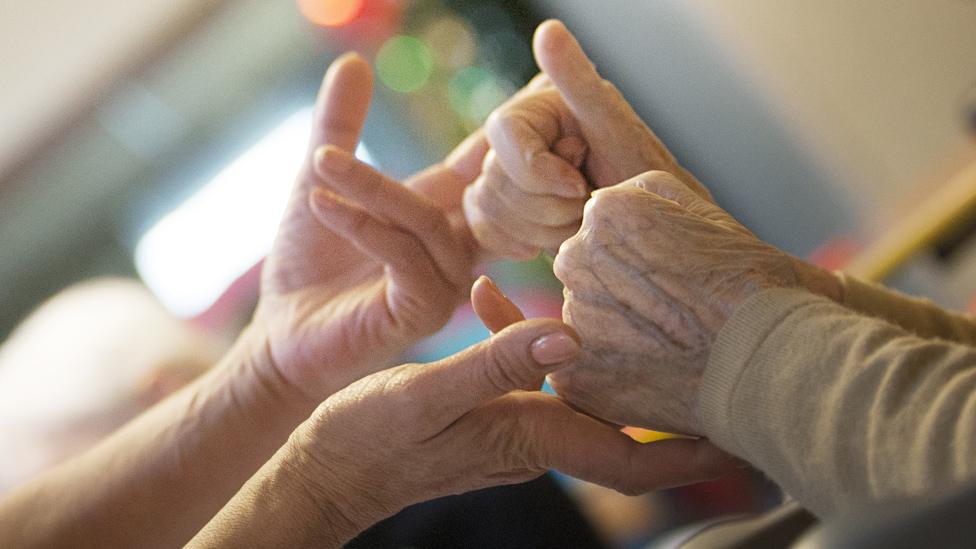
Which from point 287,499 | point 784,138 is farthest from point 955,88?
point 287,499

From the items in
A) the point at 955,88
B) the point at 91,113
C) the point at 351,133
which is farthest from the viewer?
the point at 91,113

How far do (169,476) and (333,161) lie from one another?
1.14 feet

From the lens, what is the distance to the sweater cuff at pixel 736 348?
522mm

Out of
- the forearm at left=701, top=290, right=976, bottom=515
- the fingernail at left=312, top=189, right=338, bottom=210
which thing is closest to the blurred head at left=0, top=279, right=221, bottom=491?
the fingernail at left=312, top=189, right=338, bottom=210

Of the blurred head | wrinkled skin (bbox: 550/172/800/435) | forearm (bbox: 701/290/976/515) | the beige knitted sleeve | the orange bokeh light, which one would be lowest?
the beige knitted sleeve

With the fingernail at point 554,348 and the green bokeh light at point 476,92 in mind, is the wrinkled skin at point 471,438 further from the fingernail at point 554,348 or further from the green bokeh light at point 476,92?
the green bokeh light at point 476,92

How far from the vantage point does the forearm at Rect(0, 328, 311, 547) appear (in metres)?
0.83

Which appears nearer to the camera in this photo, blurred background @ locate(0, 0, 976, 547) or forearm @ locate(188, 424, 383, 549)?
forearm @ locate(188, 424, 383, 549)

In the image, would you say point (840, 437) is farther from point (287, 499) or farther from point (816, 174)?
point (816, 174)

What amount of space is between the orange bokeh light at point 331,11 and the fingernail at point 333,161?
1225mm

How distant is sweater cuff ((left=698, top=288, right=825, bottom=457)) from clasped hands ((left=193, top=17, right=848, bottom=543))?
0.02 metres

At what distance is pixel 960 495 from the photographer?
25 cm

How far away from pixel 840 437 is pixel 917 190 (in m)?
1.52

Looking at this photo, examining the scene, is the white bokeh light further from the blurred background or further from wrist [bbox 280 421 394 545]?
wrist [bbox 280 421 394 545]
